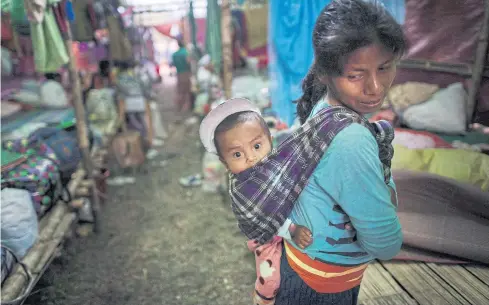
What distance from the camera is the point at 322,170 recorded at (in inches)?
41.0

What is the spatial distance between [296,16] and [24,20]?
3845 mm

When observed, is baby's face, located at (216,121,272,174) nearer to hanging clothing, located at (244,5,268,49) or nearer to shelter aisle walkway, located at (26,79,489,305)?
shelter aisle walkway, located at (26,79,489,305)

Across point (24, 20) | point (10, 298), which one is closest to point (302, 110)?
point (10, 298)

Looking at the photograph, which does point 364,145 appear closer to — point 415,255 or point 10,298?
point 415,255

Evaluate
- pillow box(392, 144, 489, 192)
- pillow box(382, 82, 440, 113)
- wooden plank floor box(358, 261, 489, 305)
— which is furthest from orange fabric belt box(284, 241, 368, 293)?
pillow box(382, 82, 440, 113)

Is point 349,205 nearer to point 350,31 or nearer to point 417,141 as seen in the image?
point 350,31

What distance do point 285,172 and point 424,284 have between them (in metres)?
1.59

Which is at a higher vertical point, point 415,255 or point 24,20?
point 24,20

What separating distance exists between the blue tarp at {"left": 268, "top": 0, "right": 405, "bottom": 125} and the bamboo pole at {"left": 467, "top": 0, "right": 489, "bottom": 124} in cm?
154

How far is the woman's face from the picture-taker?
1021mm

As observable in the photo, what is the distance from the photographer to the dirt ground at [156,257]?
3.42 meters

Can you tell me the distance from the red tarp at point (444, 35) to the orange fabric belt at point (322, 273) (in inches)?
106

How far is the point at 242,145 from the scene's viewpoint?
4.19 feet

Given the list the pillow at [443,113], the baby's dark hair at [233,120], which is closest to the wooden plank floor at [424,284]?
the baby's dark hair at [233,120]
